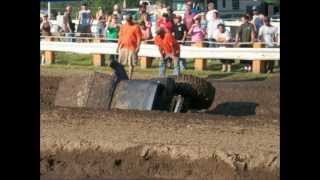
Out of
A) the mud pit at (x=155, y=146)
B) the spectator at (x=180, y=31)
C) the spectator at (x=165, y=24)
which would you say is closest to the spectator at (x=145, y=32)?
the spectator at (x=180, y=31)

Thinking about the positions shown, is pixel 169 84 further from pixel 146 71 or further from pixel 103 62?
pixel 103 62

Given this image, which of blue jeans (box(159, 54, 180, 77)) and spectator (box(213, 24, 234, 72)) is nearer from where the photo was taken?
blue jeans (box(159, 54, 180, 77))

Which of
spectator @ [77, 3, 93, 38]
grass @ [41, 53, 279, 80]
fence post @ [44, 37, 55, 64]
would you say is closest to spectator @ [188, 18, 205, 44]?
grass @ [41, 53, 279, 80]

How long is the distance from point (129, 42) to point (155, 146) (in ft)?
30.3

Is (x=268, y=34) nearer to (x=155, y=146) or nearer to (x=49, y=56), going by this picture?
(x=49, y=56)

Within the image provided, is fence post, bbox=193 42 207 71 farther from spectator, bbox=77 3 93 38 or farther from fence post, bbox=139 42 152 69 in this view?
spectator, bbox=77 3 93 38

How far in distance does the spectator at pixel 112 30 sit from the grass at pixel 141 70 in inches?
31.5

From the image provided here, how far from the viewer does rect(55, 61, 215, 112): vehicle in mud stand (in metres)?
10.2

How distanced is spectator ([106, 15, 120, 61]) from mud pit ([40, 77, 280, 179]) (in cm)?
1020

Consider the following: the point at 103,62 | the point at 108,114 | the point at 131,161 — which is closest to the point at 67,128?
the point at 108,114
